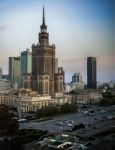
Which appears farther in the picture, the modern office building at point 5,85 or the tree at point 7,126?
the modern office building at point 5,85

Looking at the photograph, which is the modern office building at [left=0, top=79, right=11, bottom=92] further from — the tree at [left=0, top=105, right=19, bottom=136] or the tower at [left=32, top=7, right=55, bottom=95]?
the tree at [left=0, top=105, right=19, bottom=136]

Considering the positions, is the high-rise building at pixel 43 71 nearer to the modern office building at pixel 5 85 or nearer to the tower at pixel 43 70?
the tower at pixel 43 70

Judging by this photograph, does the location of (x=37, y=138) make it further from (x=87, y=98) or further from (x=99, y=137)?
(x=87, y=98)

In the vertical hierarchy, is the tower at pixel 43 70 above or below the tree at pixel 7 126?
above

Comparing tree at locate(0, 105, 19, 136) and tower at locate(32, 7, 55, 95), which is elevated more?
tower at locate(32, 7, 55, 95)

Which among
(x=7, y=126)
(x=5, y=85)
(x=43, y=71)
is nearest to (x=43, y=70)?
(x=43, y=71)

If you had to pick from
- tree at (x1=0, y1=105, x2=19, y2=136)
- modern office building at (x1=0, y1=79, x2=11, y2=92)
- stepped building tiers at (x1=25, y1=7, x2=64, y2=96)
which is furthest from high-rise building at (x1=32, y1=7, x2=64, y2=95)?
tree at (x1=0, y1=105, x2=19, y2=136)

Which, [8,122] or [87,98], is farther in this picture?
[87,98]

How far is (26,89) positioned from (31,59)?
2.72 feet

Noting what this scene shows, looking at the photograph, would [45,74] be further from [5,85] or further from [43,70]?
[5,85]

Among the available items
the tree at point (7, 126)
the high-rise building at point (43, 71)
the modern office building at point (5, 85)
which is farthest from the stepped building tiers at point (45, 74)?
the tree at point (7, 126)

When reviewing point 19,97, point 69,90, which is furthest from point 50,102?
point 69,90

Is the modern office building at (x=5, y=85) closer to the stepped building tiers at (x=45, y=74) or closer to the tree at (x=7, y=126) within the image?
the stepped building tiers at (x=45, y=74)

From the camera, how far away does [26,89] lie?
8.73m
